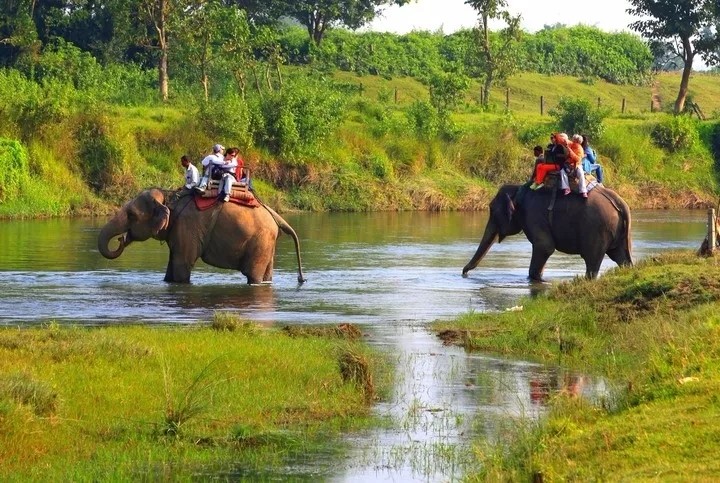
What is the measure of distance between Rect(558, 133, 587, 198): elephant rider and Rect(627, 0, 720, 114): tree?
43.1m

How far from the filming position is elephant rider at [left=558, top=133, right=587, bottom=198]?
25.3 meters

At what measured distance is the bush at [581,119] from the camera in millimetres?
58812

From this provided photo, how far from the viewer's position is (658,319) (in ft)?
57.3

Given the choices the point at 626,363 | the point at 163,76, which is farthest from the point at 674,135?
the point at 626,363

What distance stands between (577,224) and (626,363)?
390 inches

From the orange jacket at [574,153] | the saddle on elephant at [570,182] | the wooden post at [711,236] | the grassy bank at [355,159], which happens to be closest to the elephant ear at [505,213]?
the saddle on elephant at [570,182]

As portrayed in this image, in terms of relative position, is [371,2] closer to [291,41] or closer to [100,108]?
[291,41]

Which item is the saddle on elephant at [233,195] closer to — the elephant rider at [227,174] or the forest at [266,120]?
the elephant rider at [227,174]

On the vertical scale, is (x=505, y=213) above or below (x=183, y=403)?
above

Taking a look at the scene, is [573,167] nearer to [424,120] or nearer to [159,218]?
[159,218]

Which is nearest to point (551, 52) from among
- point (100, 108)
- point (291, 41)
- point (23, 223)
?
point (291, 41)

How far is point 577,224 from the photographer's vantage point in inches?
1016

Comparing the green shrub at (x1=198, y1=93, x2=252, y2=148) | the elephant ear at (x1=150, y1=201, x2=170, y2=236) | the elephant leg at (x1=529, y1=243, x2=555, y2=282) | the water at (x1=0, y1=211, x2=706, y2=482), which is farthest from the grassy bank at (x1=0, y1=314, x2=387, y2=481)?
the green shrub at (x1=198, y1=93, x2=252, y2=148)

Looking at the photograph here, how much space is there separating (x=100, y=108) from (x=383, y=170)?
10795mm
